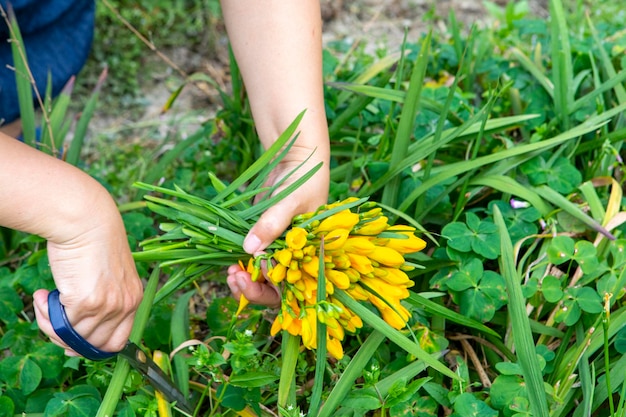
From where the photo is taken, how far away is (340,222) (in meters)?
1.05

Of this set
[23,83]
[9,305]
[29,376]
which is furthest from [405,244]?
[23,83]

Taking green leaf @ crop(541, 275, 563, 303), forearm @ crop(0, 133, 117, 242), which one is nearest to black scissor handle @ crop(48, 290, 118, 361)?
forearm @ crop(0, 133, 117, 242)

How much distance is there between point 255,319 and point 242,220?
12.4 inches

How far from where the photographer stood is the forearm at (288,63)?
4.43ft

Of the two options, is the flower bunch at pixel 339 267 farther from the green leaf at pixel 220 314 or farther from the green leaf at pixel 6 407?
the green leaf at pixel 6 407

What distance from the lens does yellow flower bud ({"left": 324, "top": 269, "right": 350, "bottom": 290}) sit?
1.04 m

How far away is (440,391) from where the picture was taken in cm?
127

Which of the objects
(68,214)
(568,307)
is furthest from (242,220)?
(568,307)

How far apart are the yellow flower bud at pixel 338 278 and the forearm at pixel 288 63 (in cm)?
34

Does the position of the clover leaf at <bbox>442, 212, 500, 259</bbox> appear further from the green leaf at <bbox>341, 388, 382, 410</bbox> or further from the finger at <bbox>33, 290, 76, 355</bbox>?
the finger at <bbox>33, 290, 76, 355</bbox>

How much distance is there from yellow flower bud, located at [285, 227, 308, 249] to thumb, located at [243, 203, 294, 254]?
6 cm

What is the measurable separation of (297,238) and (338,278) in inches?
3.6

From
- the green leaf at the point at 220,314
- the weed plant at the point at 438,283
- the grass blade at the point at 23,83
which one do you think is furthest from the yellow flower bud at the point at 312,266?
the grass blade at the point at 23,83

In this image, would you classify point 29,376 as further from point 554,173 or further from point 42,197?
point 554,173
